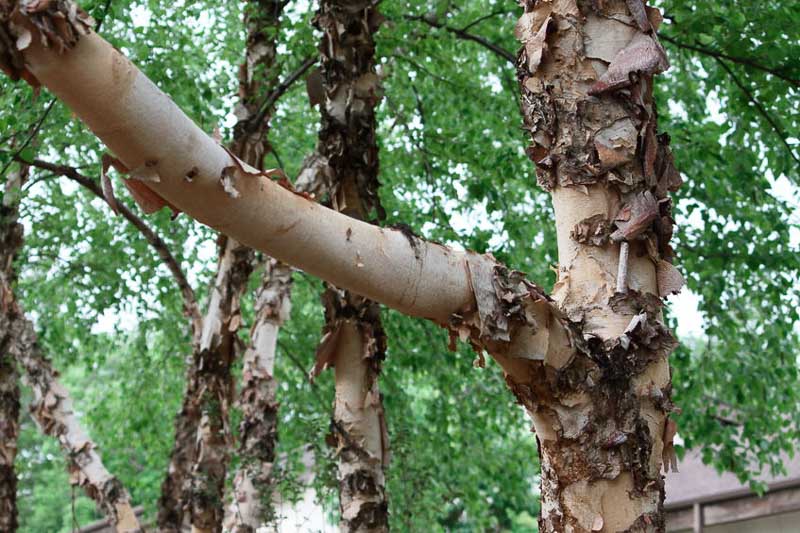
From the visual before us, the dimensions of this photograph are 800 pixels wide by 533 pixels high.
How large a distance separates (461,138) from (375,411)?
3.70 m

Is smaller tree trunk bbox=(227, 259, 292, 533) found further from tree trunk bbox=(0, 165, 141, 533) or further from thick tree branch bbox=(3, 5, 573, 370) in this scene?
thick tree branch bbox=(3, 5, 573, 370)

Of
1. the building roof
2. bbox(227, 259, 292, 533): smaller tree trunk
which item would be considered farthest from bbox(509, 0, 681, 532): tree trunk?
the building roof

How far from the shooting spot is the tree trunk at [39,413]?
6.73m

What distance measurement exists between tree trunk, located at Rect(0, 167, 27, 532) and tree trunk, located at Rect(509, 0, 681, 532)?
496cm

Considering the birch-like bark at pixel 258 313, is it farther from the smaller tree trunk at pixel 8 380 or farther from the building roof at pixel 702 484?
the building roof at pixel 702 484

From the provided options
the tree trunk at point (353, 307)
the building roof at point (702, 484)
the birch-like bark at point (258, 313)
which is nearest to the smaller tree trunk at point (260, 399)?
the birch-like bark at point (258, 313)

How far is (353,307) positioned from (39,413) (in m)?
4.09

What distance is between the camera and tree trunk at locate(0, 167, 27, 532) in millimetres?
6676

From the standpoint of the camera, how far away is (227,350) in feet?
19.9

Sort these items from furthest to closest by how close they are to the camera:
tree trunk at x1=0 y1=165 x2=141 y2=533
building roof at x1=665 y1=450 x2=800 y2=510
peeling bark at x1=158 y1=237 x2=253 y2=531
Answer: building roof at x1=665 y1=450 x2=800 y2=510 < tree trunk at x1=0 y1=165 x2=141 y2=533 < peeling bark at x1=158 y1=237 x2=253 y2=531

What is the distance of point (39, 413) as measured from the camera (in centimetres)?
695

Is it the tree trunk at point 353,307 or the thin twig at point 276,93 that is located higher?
the thin twig at point 276,93

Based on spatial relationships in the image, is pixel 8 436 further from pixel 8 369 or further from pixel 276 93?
pixel 276 93

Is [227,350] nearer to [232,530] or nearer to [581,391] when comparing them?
[232,530]
